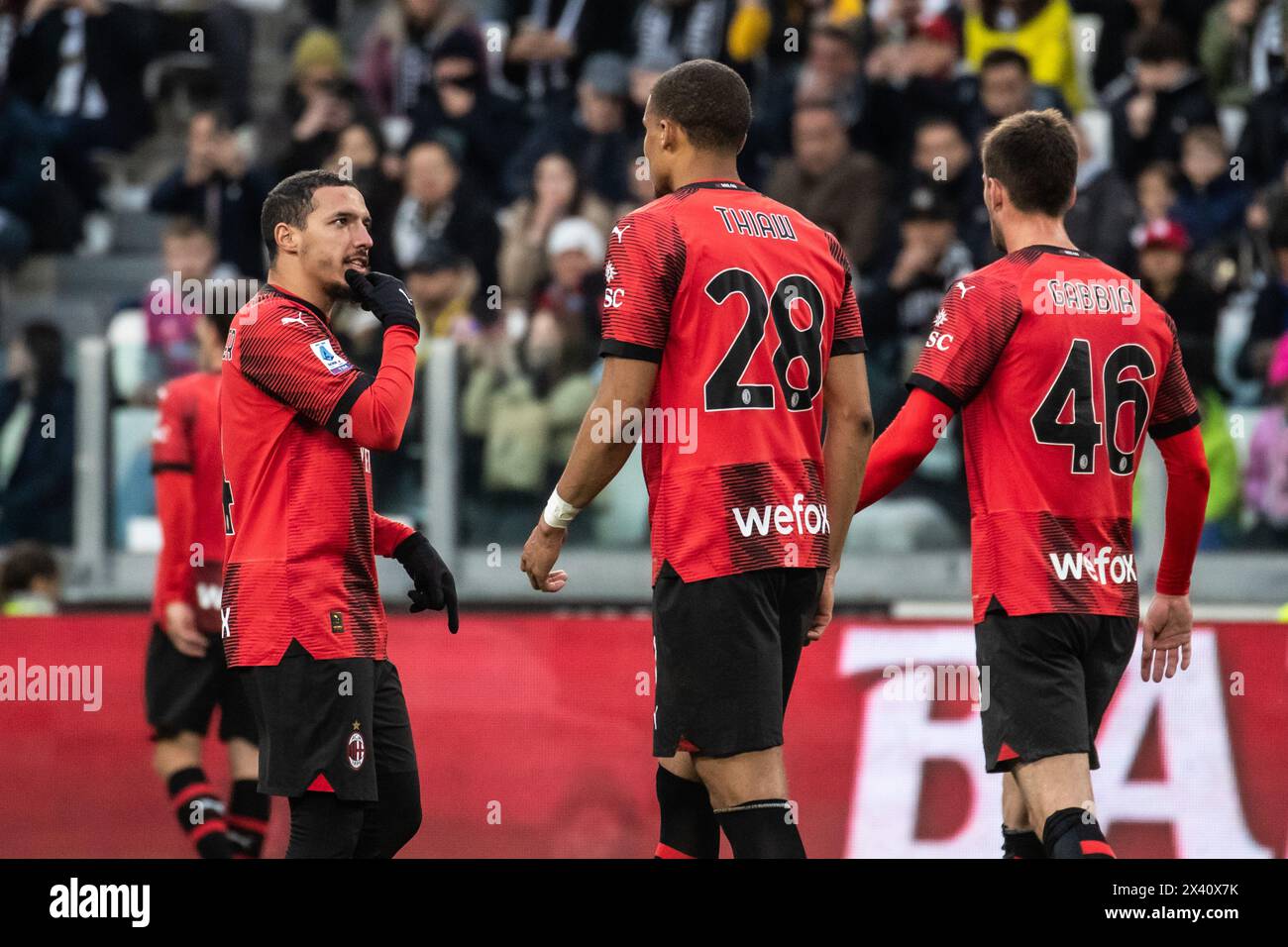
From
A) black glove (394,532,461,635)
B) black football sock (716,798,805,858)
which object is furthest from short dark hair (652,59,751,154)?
black football sock (716,798,805,858)

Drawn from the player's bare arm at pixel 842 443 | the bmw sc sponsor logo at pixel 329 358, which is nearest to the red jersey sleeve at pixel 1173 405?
the player's bare arm at pixel 842 443

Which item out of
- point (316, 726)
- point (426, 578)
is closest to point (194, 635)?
point (426, 578)

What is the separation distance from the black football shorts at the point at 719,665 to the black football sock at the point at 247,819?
11.6 feet

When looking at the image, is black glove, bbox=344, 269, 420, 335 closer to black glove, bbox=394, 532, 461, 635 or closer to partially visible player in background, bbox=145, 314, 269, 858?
black glove, bbox=394, 532, 461, 635

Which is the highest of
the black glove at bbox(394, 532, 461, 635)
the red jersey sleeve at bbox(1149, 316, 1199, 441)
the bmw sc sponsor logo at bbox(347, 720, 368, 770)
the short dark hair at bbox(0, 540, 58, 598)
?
the red jersey sleeve at bbox(1149, 316, 1199, 441)

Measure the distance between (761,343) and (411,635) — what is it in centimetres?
367

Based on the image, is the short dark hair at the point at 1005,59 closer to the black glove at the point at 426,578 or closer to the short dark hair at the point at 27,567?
the short dark hair at the point at 27,567

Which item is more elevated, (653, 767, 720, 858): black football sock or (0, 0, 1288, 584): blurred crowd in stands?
(0, 0, 1288, 584): blurred crowd in stands

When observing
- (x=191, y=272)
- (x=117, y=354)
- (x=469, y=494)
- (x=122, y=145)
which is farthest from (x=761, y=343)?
(x=122, y=145)

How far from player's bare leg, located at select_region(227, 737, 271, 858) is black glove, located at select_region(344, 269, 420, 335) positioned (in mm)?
3271

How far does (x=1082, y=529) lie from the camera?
5.38 metres

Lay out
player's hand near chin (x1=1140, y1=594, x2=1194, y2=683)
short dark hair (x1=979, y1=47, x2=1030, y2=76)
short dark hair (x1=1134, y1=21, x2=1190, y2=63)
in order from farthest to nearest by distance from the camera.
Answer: short dark hair (x1=1134, y1=21, x2=1190, y2=63)
short dark hair (x1=979, y1=47, x2=1030, y2=76)
player's hand near chin (x1=1140, y1=594, x2=1194, y2=683)

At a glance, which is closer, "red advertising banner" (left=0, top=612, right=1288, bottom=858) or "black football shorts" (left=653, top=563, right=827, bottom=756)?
"black football shorts" (left=653, top=563, right=827, bottom=756)

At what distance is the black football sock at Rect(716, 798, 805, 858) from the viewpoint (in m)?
4.92
